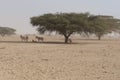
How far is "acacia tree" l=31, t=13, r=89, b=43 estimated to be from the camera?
5003 cm

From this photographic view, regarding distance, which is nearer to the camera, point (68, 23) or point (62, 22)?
point (68, 23)

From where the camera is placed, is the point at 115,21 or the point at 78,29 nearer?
the point at 78,29

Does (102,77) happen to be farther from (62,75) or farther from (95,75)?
(62,75)

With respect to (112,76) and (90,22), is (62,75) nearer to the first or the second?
(112,76)

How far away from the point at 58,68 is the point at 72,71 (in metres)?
1.12

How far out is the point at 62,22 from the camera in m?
50.8

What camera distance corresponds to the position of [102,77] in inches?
502

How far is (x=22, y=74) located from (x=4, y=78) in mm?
1144

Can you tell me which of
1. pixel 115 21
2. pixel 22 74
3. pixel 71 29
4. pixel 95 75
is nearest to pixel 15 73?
pixel 22 74

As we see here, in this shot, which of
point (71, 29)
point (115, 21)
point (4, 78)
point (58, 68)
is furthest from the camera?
point (115, 21)

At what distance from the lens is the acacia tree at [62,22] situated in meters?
50.0

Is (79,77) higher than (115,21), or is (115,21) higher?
(115,21)

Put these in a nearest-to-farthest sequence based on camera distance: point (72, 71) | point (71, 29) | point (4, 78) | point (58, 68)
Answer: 1. point (4, 78)
2. point (72, 71)
3. point (58, 68)
4. point (71, 29)

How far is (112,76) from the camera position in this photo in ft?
42.7
